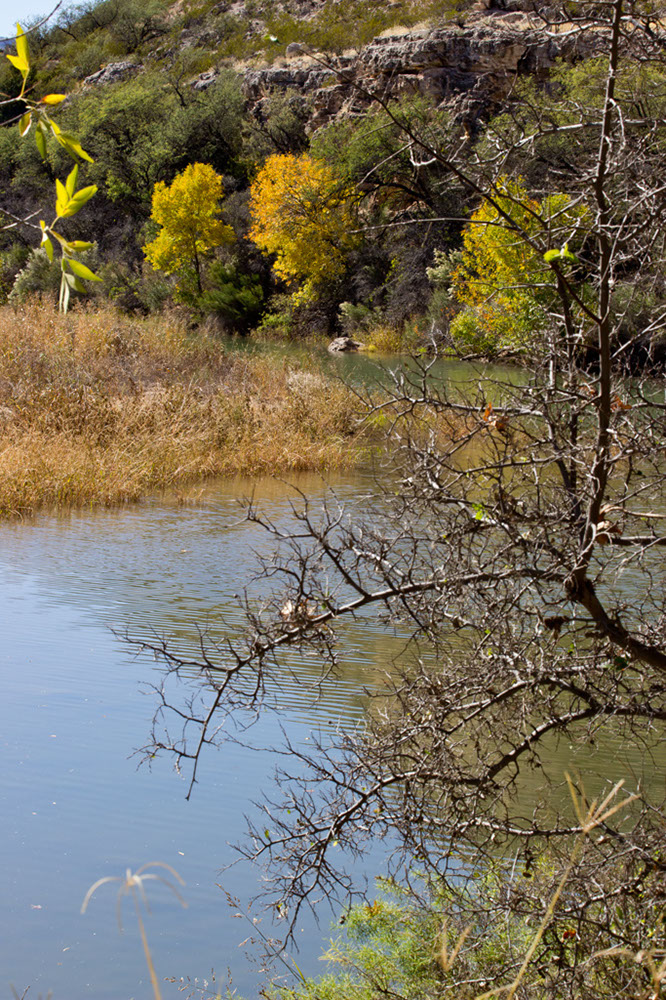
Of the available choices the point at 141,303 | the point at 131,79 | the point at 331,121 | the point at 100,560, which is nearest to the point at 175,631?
the point at 100,560

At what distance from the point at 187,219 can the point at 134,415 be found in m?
29.2

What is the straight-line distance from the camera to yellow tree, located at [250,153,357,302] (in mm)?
35875

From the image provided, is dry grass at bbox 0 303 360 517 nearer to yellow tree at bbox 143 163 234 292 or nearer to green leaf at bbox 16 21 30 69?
green leaf at bbox 16 21 30 69

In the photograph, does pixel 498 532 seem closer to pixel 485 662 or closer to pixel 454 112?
pixel 485 662

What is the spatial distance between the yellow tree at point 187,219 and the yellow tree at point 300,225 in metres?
1.73

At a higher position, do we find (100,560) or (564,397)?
(564,397)

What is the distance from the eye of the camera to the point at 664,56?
8.50 ft

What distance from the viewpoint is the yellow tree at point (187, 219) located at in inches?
1516

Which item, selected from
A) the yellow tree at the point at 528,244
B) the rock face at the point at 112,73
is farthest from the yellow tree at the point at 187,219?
the yellow tree at the point at 528,244

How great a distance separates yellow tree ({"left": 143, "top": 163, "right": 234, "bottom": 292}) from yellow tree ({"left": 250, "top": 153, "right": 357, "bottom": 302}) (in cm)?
173

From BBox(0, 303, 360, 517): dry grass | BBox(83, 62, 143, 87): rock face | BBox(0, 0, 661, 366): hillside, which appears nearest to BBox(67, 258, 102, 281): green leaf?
BBox(0, 303, 360, 517): dry grass

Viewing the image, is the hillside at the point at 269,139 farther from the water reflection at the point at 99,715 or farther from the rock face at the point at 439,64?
the water reflection at the point at 99,715

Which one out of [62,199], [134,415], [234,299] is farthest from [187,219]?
[62,199]

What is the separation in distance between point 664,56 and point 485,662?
172 centimetres
